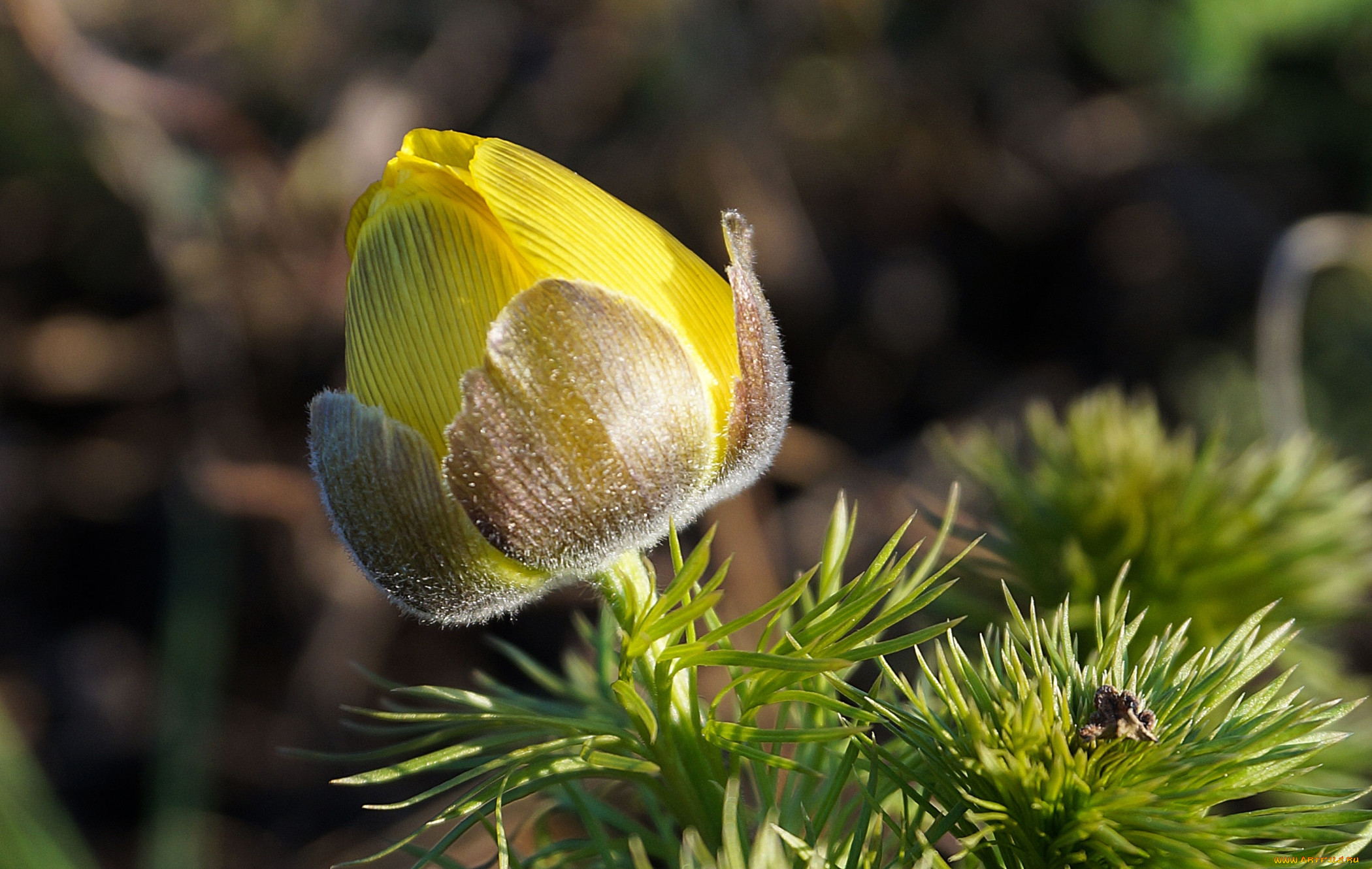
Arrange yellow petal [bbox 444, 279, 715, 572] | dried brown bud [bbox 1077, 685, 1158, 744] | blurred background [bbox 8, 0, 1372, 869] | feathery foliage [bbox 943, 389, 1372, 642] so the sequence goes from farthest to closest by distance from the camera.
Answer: blurred background [bbox 8, 0, 1372, 869]
feathery foliage [bbox 943, 389, 1372, 642]
yellow petal [bbox 444, 279, 715, 572]
dried brown bud [bbox 1077, 685, 1158, 744]

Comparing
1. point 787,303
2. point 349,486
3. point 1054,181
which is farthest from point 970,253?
point 349,486

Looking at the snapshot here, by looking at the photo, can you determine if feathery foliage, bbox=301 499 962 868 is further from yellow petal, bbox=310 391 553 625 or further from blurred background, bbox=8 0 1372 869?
blurred background, bbox=8 0 1372 869

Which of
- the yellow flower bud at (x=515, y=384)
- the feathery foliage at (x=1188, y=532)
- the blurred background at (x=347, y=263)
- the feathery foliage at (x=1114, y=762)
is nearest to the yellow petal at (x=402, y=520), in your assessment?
the yellow flower bud at (x=515, y=384)

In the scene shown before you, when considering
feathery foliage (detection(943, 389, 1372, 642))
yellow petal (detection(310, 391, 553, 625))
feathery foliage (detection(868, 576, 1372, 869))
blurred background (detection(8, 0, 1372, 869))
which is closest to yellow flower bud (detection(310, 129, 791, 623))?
yellow petal (detection(310, 391, 553, 625))

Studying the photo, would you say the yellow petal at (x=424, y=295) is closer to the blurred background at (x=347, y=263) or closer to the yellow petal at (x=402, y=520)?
the yellow petal at (x=402, y=520)

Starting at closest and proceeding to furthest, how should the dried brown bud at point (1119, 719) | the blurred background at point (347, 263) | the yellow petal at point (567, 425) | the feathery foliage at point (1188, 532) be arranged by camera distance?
the dried brown bud at point (1119, 719) → the yellow petal at point (567, 425) → the feathery foliage at point (1188, 532) → the blurred background at point (347, 263)

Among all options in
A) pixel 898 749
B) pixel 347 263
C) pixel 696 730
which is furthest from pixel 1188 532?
pixel 347 263

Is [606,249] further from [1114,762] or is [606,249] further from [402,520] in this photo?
[1114,762]
